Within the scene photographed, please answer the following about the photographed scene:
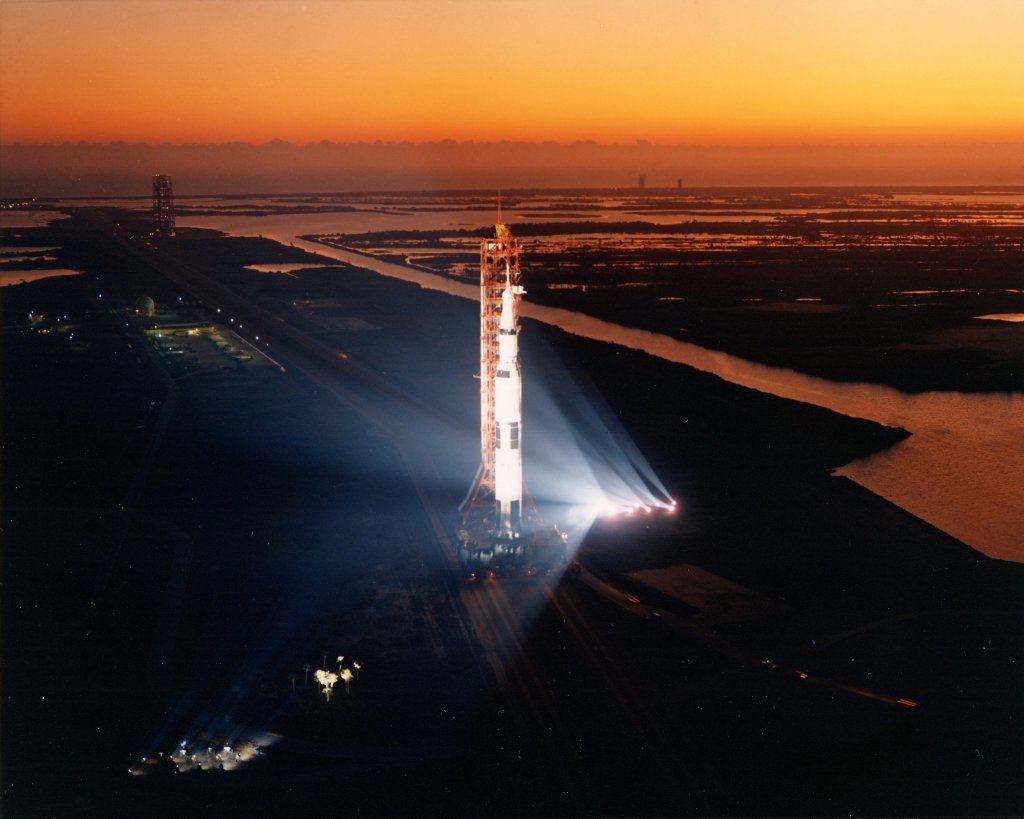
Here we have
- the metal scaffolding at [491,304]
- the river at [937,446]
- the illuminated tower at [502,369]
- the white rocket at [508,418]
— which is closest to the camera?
the metal scaffolding at [491,304]

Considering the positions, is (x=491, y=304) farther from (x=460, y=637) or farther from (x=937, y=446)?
(x=937, y=446)

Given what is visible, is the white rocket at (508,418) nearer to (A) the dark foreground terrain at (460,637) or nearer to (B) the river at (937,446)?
(A) the dark foreground terrain at (460,637)

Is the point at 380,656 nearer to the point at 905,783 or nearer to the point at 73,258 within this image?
the point at 905,783

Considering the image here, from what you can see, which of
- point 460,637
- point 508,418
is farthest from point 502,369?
point 460,637

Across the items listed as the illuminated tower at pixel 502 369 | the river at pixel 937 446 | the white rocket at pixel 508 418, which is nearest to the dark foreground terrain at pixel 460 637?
the river at pixel 937 446

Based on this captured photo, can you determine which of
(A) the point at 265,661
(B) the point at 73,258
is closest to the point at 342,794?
(A) the point at 265,661

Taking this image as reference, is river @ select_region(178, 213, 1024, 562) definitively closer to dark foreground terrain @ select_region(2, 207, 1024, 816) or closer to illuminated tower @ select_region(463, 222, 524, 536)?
dark foreground terrain @ select_region(2, 207, 1024, 816)

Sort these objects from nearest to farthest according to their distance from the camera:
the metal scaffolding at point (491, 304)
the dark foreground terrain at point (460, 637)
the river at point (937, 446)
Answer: the dark foreground terrain at point (460, 637) < the metal scaffolding at point (491, 304) < the river at point (937, 446)

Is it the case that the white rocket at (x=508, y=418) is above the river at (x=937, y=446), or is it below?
above
